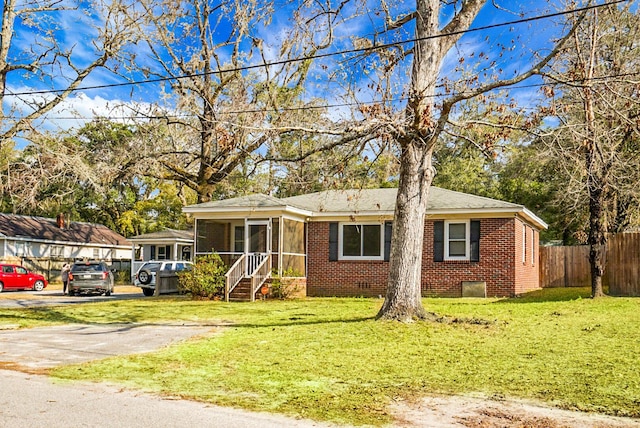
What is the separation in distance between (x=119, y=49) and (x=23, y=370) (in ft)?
40.1

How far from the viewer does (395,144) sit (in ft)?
43.5

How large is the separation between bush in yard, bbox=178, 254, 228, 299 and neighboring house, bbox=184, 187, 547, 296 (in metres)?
0.62

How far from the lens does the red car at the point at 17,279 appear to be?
97.7ft

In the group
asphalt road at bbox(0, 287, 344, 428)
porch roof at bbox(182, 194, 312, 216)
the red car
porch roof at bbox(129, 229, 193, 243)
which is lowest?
asphalt road at bbox(0, 287, 344, 428)

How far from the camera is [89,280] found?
2642 centimetres

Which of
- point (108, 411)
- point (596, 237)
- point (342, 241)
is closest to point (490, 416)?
point (108, 411)

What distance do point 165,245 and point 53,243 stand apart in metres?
7.73

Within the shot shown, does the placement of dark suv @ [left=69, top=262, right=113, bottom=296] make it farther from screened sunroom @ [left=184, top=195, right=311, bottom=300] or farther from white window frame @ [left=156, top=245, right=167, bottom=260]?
Result: white window frame @ [left=156, top=245, right=167, bottom=260]

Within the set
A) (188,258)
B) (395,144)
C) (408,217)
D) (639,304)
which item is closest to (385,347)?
(408,217)

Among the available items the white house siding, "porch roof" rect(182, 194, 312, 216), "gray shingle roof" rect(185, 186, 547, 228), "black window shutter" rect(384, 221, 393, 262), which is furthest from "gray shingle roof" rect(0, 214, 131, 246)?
"black window shutter" rect(384, 221, 393, 262)

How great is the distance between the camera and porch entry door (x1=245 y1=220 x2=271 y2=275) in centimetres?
2228

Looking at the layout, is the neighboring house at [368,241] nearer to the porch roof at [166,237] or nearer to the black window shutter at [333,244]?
the black window shutter at [333,244]

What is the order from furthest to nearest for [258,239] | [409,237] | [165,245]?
[165,245] → [258,239] → [409,237]

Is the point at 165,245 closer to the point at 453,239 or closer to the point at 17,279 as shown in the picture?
the point at 17,279
